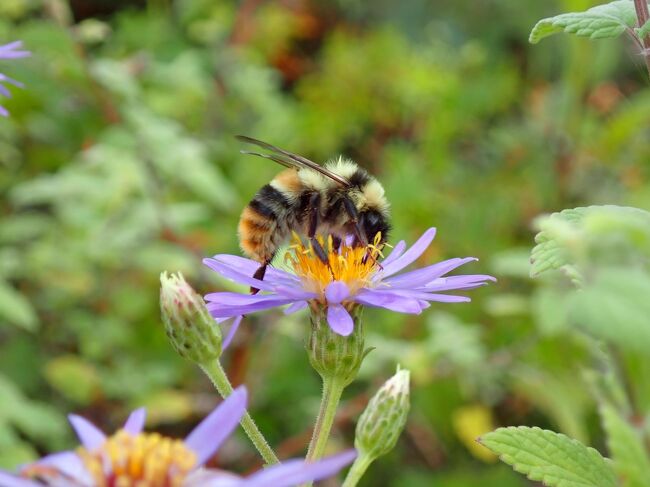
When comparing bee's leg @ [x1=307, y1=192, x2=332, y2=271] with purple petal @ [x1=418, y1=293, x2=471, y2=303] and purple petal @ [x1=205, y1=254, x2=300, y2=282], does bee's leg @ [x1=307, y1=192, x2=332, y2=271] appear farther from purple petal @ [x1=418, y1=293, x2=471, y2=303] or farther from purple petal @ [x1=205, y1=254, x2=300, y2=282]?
purple petal @ [x1=418, y1=293, x2=471, y2=303]

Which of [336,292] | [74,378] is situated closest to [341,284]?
[336,292]

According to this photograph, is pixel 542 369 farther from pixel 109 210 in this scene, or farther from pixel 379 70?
pixel 379 70

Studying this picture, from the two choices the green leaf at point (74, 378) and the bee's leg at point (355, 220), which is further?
the green leaf at point (74, 378)

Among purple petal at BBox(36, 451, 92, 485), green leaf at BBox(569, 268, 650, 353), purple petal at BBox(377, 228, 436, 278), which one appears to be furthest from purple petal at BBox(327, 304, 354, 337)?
green leaf at BBox(569, 268, 650, 353)

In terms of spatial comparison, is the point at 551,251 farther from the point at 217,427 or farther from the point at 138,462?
the point at 138,462

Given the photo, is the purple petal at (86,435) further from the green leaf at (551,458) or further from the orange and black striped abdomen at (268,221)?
the orange and black striped abdomen at (268,221)

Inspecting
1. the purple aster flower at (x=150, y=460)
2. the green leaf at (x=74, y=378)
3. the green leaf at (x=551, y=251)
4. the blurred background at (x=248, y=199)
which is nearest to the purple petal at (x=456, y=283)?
the green leaf at (x=551, y=251)

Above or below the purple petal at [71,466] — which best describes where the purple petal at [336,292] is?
above
